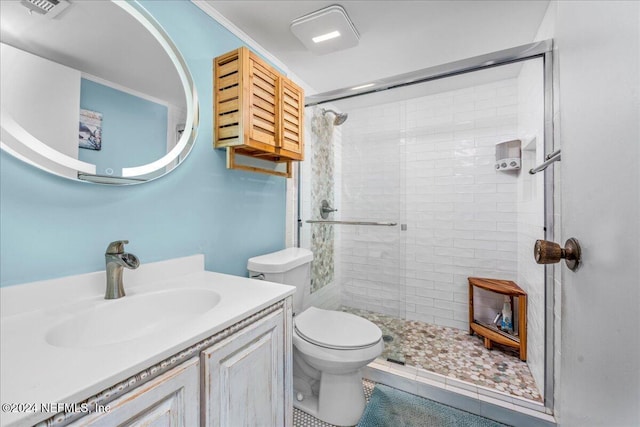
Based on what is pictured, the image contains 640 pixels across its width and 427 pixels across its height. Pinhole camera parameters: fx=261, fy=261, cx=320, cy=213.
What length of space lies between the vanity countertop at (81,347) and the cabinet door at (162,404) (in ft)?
0.16

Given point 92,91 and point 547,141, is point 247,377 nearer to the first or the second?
point 92,91

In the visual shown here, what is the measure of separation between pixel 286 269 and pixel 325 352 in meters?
0.49

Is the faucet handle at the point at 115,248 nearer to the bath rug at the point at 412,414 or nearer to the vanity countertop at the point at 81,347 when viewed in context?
the vanity countertop at the point at 81,347

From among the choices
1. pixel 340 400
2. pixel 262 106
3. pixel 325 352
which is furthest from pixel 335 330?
pixel 262 106

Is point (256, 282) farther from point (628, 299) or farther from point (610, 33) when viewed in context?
point (610, 33)

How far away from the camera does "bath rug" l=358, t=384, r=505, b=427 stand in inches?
55.7

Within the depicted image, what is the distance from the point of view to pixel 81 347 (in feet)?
2.32

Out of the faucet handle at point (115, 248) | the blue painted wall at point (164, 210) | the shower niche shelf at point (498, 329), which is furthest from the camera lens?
the shower niche shelf at point (498, 329)

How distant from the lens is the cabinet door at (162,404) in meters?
0.52

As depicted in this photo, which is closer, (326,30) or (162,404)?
(162,404)

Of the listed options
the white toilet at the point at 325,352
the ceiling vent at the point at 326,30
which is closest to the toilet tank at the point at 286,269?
the white toilet at the point at 325,352

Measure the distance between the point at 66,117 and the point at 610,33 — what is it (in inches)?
58.0

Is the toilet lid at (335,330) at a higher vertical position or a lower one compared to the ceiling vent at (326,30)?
lower

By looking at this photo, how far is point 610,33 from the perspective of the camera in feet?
1.40
